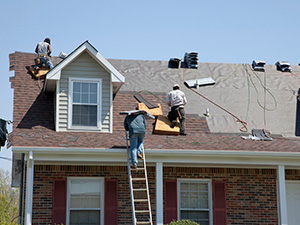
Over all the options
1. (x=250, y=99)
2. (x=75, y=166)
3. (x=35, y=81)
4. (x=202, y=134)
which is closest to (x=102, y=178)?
(x=75, y=166)

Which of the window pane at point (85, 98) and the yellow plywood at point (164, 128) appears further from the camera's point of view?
the window pane at point (85, 98)

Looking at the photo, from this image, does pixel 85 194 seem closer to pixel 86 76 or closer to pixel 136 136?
pixel 136 136

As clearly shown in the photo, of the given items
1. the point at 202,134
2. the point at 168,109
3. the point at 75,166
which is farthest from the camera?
the point at 168,109

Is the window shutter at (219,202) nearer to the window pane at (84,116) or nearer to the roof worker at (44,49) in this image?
the window pane at (84,116)

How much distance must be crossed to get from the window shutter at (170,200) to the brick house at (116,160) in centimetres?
3

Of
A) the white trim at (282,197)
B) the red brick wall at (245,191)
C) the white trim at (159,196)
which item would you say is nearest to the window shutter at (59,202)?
the white trim at (159,196)

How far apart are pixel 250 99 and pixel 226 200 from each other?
4495mm

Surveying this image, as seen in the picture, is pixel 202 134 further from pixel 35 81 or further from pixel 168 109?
pixel 35 81

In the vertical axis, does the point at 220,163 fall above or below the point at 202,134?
below

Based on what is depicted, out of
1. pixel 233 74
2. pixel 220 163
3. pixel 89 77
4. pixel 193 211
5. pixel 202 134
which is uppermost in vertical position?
pixel 233 74

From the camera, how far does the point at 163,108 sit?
53.9ft

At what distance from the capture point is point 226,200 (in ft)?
48.2

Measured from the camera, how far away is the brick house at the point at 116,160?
13.4 meters

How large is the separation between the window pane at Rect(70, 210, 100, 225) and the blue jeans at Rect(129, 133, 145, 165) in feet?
7.34
